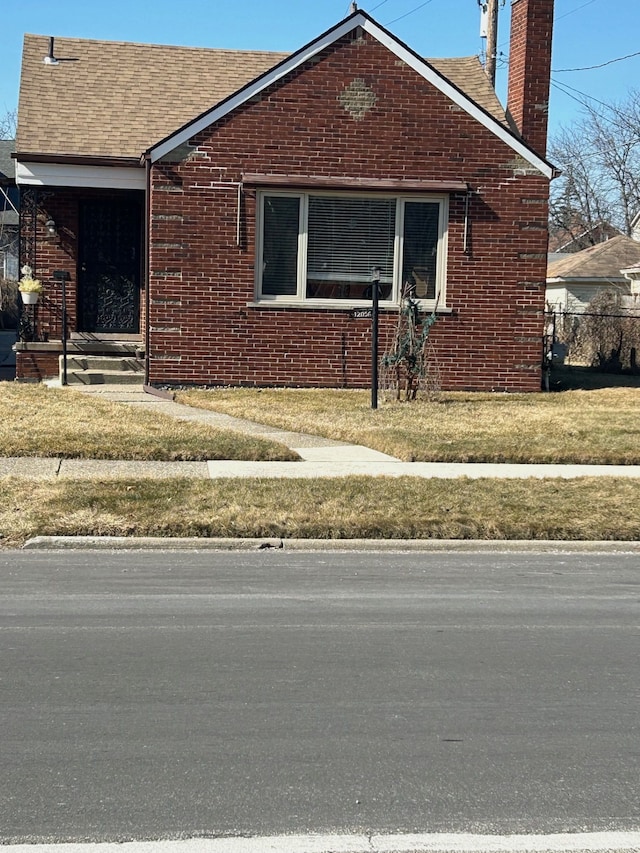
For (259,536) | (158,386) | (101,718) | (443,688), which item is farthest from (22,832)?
(158,386)

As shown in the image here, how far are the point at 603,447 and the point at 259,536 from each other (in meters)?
5.17

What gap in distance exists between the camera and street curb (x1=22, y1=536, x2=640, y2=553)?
307 inches

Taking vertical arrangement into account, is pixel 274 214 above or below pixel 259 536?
above

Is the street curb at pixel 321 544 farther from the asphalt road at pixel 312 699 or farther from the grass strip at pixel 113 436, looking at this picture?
the grass strip at pixel 113 436

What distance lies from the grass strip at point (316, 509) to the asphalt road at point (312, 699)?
0.75m

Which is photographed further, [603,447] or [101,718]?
[603,447]

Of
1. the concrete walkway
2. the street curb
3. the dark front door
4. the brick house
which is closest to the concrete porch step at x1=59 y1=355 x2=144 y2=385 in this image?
the brick house

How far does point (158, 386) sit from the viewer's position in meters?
16.2

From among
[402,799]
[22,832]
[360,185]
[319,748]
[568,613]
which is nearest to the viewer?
[22,832]

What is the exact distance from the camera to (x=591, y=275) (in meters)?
39.8

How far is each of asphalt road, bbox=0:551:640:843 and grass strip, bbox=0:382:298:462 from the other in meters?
3.44

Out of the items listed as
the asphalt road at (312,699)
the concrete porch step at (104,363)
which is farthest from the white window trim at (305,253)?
the asphalt road at (312,699)

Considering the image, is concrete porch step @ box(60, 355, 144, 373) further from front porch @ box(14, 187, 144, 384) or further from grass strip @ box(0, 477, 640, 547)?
grass strip @ box(0, 477, 640, 547)

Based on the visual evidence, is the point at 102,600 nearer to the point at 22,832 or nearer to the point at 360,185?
the point at 22,832
